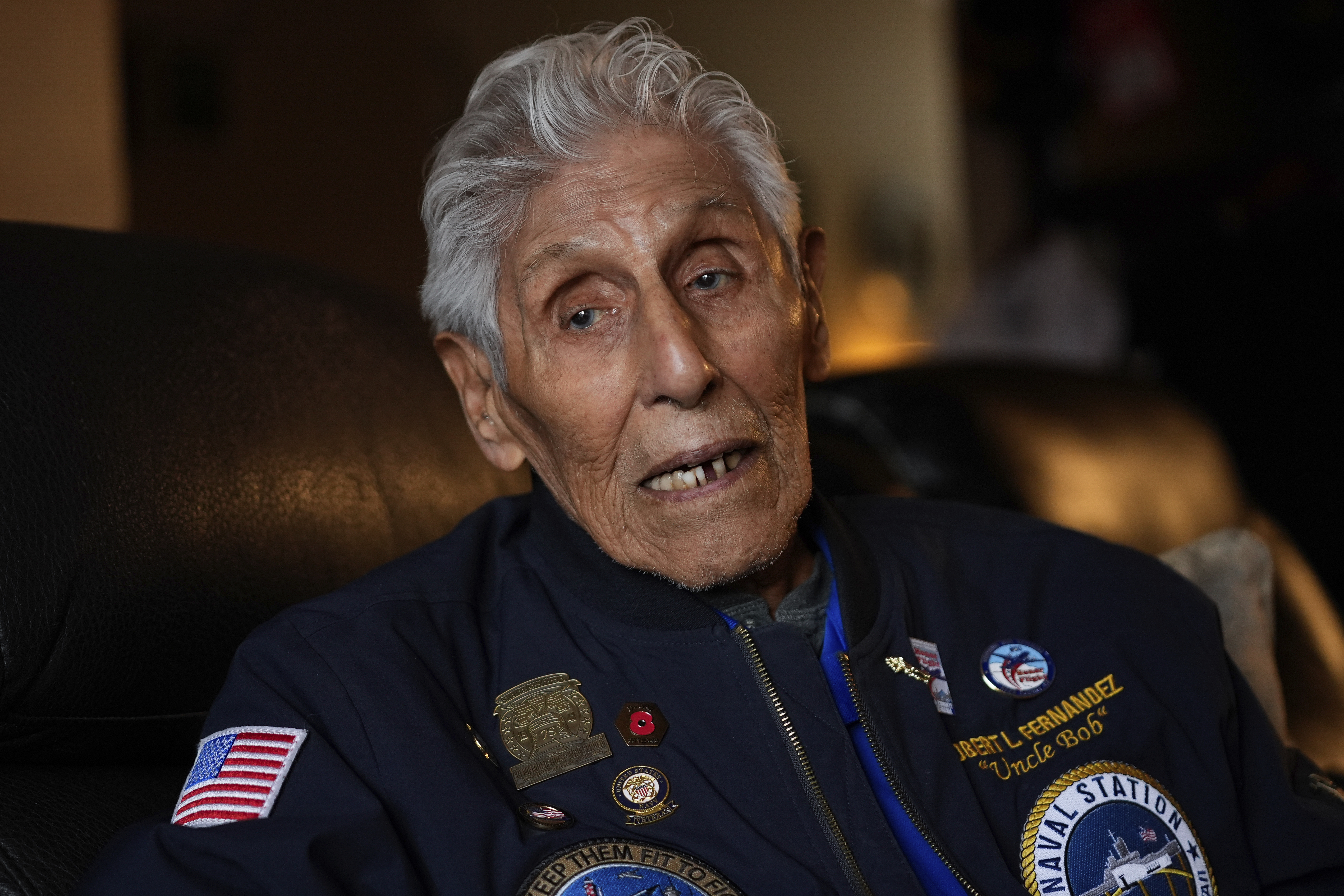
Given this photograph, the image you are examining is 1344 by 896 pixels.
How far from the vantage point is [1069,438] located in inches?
88.1

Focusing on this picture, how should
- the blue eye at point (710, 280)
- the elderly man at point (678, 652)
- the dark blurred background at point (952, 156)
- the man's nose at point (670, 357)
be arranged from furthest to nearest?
the dark blurred background at point (952, 156), the blue eye at point (710, 280), the man's nose at point (670, 357), the elderly man at point (678, 652)

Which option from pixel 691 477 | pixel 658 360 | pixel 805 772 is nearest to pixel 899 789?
pixel 805 772

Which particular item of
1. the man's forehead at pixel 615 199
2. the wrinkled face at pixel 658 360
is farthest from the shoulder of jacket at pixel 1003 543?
the man's forehead at pixel 615 199

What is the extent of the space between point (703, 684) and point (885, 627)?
0.21m

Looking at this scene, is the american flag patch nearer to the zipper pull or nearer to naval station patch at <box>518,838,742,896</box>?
naval station patch at <box>518,838,742,896</box>

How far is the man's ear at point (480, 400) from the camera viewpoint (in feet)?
4.35

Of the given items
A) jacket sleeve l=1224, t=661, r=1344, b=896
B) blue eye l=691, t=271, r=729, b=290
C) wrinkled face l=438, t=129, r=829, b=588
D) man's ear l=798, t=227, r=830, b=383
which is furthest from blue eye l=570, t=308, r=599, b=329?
jacket sleeve l=1224, t=661, r=1344, b=896

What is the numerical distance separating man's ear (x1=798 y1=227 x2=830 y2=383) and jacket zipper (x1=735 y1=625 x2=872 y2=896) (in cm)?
37

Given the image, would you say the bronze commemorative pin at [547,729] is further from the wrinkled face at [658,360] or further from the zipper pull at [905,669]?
the zipper pull at [905,669]

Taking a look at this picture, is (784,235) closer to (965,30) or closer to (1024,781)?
(1024,781)

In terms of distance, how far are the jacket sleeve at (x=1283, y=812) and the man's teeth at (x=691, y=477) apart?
63cm

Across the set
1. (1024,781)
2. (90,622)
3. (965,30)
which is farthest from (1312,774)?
(965,30)

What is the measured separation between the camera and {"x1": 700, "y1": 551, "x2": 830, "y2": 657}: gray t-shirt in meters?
1.25

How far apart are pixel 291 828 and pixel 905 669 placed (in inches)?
23.5
